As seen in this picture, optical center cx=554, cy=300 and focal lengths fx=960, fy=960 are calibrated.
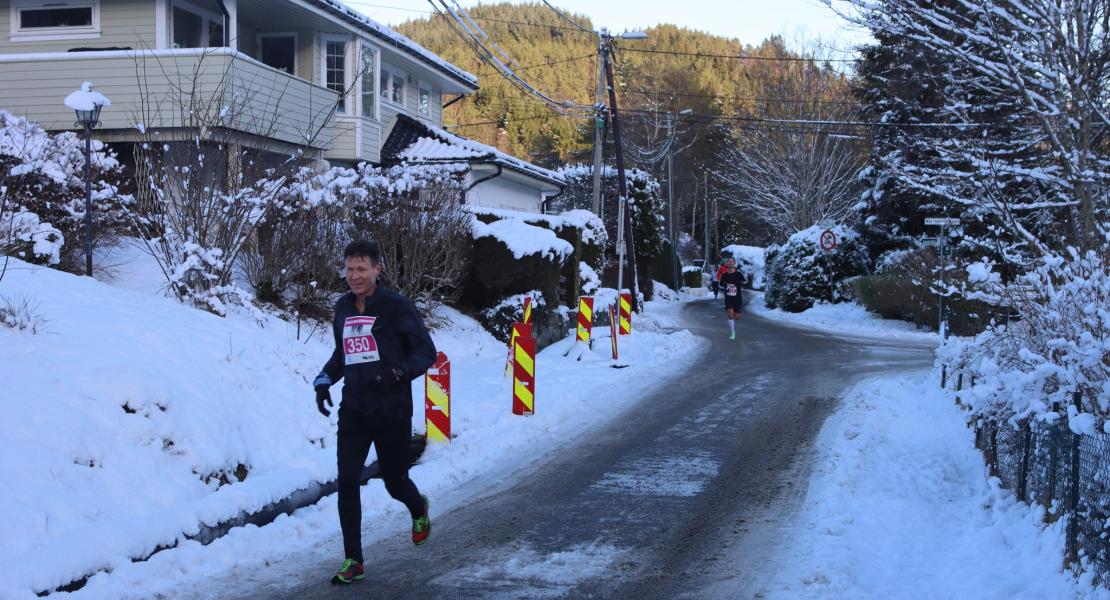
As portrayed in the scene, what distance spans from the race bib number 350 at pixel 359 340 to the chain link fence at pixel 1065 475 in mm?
3747

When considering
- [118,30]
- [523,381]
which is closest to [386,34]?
[118,30]

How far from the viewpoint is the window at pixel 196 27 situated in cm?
1961

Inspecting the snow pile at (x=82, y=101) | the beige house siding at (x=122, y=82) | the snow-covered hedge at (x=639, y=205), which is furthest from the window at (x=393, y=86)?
the snow-covered hedge at (x=639, y=205)

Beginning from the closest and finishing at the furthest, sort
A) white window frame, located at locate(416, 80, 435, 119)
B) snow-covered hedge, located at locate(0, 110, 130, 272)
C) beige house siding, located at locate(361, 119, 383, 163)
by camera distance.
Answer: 1. snow-covered hedge, located at locate(0, 110, 130, 272)
2. beige house siding, located at locate(361, 119, 383, 163)
3. white window frame, located at locate(416, 80, 435, 119)

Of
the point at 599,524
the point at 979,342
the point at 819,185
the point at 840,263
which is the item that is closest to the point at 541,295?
the point at 979,342

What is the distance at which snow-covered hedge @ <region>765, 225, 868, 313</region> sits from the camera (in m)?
33.4

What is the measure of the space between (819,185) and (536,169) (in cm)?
2009

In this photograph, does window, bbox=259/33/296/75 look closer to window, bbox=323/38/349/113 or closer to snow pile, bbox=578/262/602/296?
window, bbox=323/38/349/113

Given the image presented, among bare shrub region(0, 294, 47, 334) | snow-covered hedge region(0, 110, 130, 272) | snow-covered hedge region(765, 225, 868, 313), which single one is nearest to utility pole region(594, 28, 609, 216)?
snow-covered hedge region(765, 225, 868, 313)

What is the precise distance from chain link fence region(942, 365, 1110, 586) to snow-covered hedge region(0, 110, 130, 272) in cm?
929

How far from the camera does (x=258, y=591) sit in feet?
16.5

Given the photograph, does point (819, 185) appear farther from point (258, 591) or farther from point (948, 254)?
point (258, 591)

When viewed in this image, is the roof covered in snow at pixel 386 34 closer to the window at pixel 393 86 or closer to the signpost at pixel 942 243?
the window at pixel 393 86

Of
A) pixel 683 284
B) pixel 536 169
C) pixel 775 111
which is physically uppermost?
pixel 775 111
